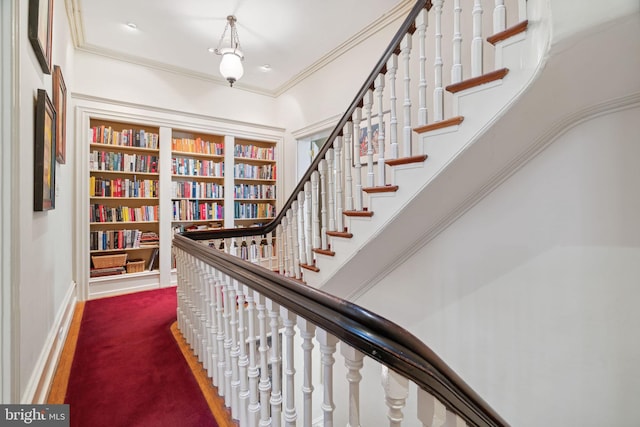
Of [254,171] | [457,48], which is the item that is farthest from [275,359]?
[254,171]

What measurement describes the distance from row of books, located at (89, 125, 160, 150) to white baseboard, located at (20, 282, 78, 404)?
1.94 meters

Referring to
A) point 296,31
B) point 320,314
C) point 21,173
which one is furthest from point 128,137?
point 320,314

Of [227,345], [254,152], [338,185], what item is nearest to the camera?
[227,345]

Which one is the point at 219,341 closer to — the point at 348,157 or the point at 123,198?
the point at 348,157

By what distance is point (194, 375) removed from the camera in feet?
5.65

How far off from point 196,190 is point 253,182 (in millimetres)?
957

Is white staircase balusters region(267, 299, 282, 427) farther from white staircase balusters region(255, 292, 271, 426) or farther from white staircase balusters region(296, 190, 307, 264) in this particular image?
white staircase balusters region(296, 190, 307, 264)

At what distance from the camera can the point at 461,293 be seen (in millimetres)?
1954

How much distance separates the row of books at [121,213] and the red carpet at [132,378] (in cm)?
130

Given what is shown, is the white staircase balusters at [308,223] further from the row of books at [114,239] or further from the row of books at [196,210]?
the row of books at [114,239]

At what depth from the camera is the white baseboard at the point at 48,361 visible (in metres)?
1.28

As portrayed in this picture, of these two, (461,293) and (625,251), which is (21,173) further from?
(625,251)

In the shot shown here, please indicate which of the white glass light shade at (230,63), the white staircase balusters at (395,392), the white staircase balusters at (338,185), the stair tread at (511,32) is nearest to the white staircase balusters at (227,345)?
the white staircase balusters at (395,392)

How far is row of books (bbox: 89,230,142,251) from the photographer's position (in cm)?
338
